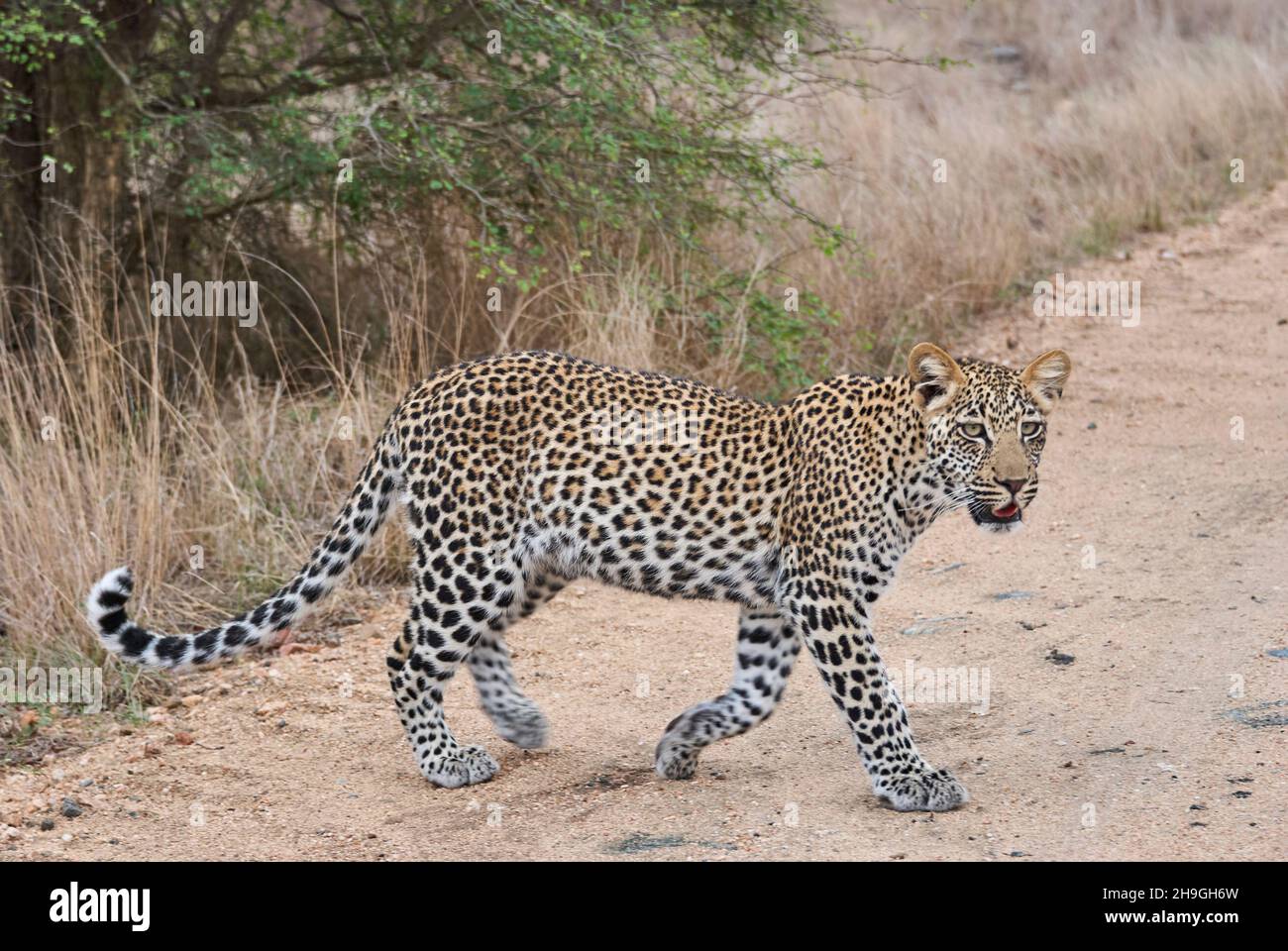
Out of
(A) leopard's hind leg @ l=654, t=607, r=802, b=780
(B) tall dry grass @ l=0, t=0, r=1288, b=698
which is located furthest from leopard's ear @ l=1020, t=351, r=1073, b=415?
(B) tall dry grass @ l=0, t=0, r=1288, b=698

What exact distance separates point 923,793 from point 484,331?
5.16 metres

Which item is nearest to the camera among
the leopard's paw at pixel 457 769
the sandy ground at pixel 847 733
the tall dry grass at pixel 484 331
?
the sandy ground at pixel 847 733

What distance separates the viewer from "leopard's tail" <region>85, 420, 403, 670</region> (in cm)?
558

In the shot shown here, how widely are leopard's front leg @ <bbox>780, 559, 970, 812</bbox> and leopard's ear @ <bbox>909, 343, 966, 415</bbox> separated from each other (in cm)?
68

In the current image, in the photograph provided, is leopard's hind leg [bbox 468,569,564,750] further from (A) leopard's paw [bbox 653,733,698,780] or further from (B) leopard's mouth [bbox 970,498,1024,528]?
(B) leopard's mouth [bbox 970,498,1024,528]

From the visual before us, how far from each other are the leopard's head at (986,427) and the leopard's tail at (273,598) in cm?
199

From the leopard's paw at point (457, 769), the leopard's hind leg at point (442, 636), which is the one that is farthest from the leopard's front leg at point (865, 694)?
the leopard's paw at point (457, 769)

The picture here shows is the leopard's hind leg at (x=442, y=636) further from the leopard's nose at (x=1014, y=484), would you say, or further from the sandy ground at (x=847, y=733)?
the leopard's nose at (x=1014, y=484)

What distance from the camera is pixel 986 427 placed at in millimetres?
5570

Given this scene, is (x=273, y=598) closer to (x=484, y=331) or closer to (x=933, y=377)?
(x=933, y=377)

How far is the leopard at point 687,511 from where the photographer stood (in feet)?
18.5

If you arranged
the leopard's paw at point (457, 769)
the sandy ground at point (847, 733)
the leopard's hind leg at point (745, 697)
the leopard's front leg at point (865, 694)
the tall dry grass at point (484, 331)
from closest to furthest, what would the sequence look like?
the sandy ground at point (847, 733) < the leopard's front leg at point (865, 694) < the leopard's hind leg at point (745, 697) < the leopard's paw at point (457, 769) < the tall dry grass at point (484, 331)

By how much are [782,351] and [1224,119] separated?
7.99m

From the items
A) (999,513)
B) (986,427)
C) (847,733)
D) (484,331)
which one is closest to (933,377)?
(986,427)
